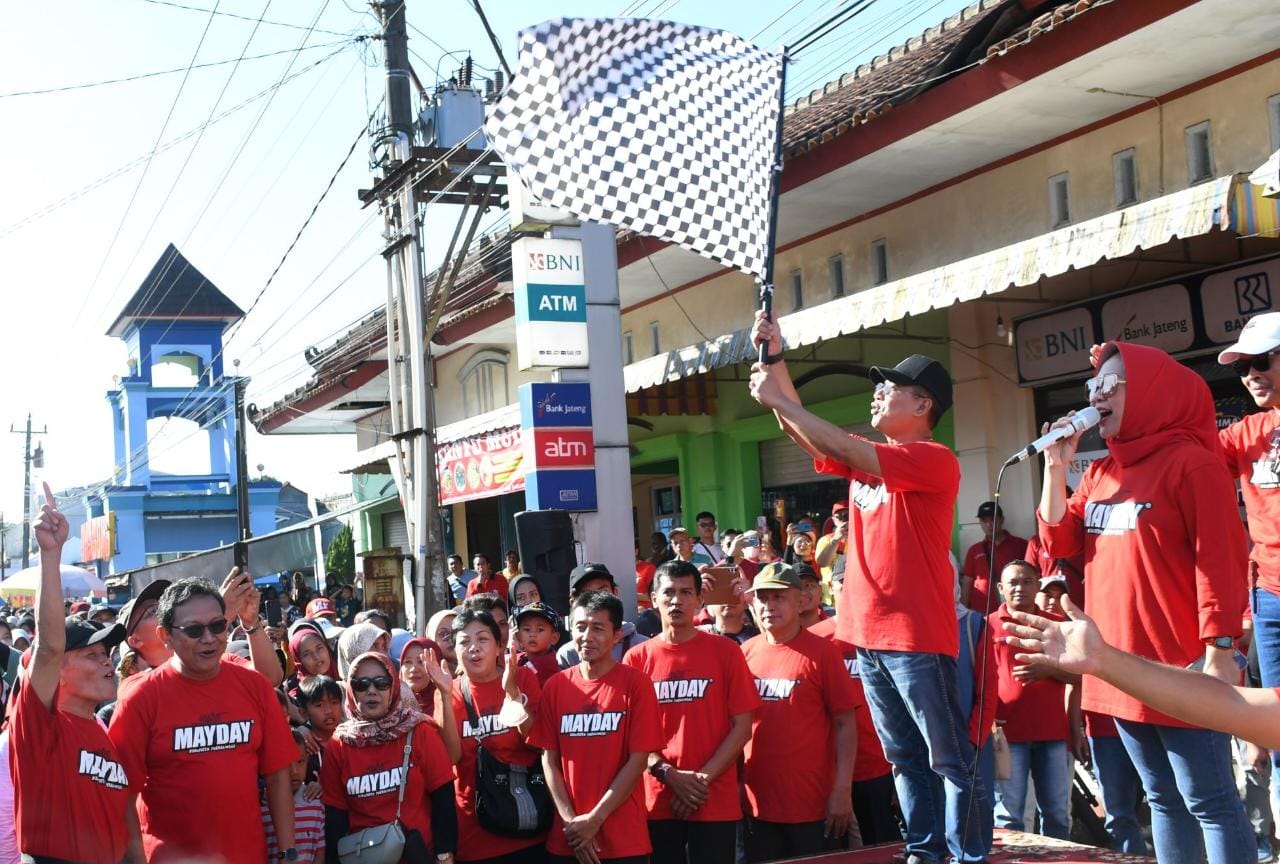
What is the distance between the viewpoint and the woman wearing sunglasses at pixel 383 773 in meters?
5.89

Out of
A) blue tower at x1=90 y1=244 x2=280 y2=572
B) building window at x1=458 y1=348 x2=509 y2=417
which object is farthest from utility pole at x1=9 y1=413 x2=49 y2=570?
building window at x1=458 y1=348 x2=509 y2=417

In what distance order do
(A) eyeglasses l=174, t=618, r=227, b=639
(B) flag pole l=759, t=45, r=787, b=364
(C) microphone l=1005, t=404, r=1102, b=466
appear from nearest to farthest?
(C) microphone l=1005, t=404, r=1102, b=466, (B) flag pole l=759, t=45, r=787, b=364, (A) eyeglasses l=174, t=618, r=227, b=639

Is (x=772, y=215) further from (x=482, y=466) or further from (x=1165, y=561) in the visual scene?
(x=482, y=466)

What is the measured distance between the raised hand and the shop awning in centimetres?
708

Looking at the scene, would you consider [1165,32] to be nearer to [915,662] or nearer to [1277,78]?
[1277,78]

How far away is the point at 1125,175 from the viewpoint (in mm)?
11570

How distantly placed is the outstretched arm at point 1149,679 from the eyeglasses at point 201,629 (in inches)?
147

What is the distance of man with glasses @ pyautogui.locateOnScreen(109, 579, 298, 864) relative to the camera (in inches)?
210

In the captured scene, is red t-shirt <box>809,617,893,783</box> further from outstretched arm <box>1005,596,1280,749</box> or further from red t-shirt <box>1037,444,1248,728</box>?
outstretched arm <box>1005,596,1280,749</box>

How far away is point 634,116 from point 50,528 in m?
3.04

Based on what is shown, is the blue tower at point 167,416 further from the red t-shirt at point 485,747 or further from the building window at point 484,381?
the red t-shirt at point 485,747

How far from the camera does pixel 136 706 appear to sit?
537 cm

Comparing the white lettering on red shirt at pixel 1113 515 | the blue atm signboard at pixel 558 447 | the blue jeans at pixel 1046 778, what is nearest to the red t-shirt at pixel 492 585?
the blue atm signboard at pixel 558 447

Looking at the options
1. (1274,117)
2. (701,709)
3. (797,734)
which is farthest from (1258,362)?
(1274,117)
